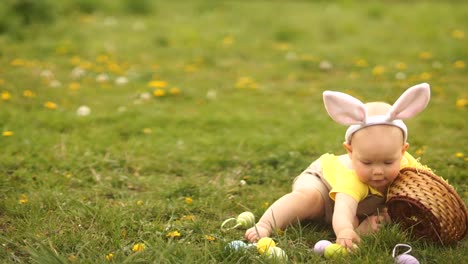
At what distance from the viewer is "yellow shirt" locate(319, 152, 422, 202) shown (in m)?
2.95

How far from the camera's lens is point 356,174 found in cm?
296

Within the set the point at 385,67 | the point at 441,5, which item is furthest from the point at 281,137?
the point at 441,5

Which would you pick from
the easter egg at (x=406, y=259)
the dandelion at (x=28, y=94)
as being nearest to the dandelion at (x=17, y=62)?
the dandelion at (x=28, y=94)

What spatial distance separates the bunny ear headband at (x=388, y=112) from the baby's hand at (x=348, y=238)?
47cm

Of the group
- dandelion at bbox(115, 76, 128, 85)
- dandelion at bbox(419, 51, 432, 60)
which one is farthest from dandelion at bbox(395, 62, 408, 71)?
dandelion at bbox(115, 76, 128, 85)

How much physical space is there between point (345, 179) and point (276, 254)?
0.58 meters

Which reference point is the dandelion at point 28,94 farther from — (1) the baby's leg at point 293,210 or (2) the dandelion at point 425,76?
(2) the dandelion at point 425,76

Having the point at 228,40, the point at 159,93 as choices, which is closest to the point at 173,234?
the point at 159,93

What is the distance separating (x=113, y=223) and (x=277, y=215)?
2.67ft

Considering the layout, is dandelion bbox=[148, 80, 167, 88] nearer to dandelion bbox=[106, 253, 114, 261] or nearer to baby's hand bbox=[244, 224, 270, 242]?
baby's hand bbox=[244, 224, 270, 242]

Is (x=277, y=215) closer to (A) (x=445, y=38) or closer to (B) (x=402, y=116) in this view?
(B) (x=402, y=116)

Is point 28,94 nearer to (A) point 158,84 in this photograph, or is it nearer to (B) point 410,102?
(A) point 158,84

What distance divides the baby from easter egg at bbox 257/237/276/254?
0.48 ft

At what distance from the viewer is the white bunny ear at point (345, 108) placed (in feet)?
9.19
